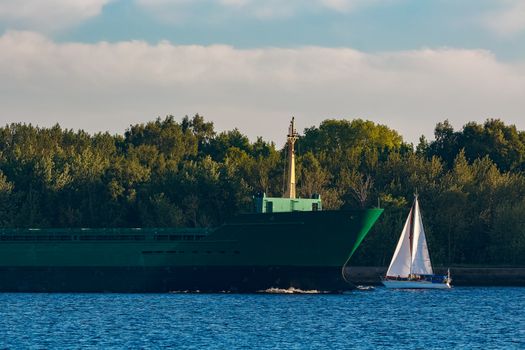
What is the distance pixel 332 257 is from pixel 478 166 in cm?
4211

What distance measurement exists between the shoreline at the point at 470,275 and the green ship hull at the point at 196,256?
20488mm

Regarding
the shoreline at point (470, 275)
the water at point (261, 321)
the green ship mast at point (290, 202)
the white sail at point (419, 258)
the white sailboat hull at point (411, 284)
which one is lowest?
the water at point (261, 321)

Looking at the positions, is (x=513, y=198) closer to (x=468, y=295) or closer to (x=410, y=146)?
(x=468, y=295)

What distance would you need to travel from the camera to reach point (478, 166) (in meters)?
125

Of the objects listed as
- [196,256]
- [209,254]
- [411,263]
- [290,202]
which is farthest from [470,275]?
[196,256]

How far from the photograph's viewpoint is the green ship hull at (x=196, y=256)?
87000 millimetres

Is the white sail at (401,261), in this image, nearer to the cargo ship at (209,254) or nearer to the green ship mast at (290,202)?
the cargo ship at (209,254)

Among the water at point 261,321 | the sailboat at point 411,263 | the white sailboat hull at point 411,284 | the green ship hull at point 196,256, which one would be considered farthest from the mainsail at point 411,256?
the green ship hull at point 196,256

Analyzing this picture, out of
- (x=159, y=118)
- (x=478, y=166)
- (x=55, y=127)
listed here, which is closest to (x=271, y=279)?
(x=478, y=166)

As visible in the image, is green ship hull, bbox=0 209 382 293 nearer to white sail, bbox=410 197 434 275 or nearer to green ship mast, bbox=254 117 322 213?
green ship mast, bbox=254 117 322 213

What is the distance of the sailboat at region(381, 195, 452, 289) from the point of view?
10062 cm

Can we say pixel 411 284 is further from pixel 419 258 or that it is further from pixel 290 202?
pixel 290 202

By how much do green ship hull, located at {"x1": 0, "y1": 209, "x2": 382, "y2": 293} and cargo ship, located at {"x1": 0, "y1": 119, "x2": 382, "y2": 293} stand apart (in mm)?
69

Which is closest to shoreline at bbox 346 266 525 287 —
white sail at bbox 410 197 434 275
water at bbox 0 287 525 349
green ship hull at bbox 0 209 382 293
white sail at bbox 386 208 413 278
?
white sail at bbox 410 197 434 275
